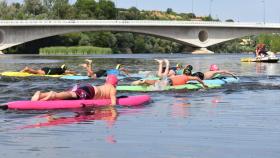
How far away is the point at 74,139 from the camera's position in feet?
36.8

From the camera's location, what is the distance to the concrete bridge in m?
91.7

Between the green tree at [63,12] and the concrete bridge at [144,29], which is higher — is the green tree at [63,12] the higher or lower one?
the higher one

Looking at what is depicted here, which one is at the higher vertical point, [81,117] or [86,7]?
[86,7]

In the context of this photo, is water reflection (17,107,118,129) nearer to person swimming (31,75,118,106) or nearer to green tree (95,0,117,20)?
person swimming (31,75,118,106)

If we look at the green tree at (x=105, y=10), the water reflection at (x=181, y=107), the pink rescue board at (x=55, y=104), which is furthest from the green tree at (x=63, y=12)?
the pink rescue board at (x=55, y=104)

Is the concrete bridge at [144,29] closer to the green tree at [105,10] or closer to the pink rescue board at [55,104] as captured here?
the green tree at [105,10]

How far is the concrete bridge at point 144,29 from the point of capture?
91688 millimetres

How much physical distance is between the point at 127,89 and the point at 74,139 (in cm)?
966

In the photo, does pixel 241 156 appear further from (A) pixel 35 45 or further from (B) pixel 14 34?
(A) pixel 35 45

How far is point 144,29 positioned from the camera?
98312 mm

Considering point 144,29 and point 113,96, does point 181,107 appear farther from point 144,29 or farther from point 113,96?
point 144,29

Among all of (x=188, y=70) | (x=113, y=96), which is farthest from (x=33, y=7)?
(x=113, y=96)

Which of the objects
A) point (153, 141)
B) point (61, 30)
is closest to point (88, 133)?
point (153, 141)

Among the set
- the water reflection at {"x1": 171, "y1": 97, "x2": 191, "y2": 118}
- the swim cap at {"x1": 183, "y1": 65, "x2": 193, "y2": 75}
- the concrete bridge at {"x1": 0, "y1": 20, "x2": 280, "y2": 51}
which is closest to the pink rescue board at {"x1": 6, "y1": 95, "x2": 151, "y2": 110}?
the water reflection at {"x1": 171, "y1": 97, "x2": 191, "y2": 118}
